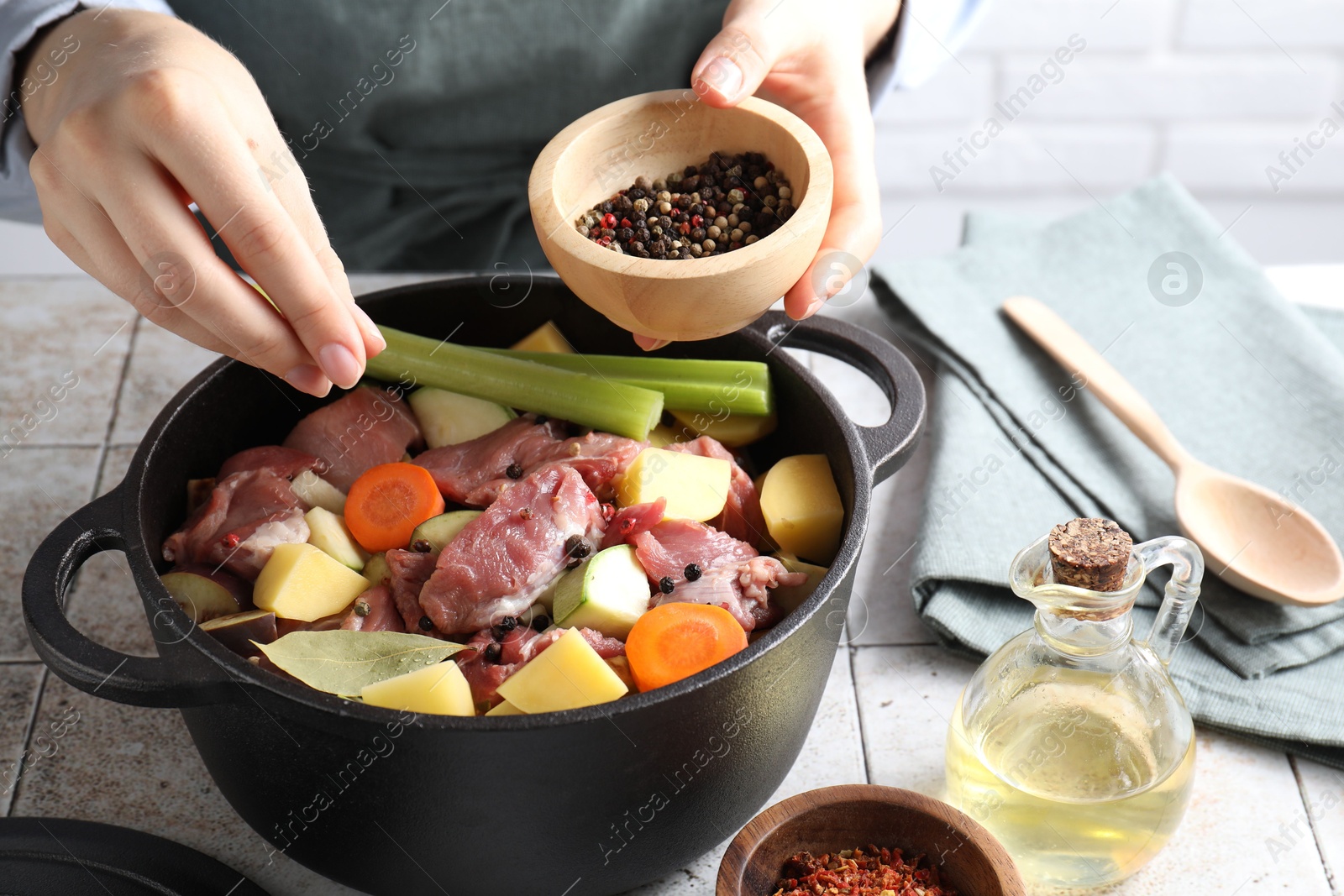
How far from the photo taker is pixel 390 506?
151 centimetres

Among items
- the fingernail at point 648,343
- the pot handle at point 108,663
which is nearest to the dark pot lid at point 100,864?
the pot handle at point 108,663

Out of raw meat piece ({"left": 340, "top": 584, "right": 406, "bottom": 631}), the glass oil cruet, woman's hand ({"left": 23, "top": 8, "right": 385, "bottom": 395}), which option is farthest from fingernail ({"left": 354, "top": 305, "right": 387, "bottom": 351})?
the glass oil cruet

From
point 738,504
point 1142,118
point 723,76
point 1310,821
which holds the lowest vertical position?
point 1142,118

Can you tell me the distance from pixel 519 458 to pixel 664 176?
439 millimetres

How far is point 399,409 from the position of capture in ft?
5.55

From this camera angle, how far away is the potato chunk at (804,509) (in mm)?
1508

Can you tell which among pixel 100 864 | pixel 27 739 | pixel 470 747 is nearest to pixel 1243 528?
pixel 470 747

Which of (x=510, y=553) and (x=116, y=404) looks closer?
(x=510, y=553)

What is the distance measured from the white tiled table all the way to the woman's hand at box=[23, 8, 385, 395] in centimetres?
62

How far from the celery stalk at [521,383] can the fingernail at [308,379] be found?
1.08 ft

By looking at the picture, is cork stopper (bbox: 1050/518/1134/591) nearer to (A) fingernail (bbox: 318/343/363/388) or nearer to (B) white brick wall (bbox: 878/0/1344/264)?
(A) fingernail (bbox: 318/343/363/388)

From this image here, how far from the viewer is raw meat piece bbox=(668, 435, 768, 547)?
1560mm

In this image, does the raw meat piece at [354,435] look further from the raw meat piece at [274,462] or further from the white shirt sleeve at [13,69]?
the white shirt sleeve at [13,69]

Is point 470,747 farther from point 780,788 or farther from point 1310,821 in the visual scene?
point 1310,821
